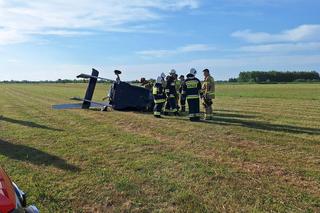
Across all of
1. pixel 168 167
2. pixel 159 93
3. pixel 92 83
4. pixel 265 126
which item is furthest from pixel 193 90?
pixel 92 83

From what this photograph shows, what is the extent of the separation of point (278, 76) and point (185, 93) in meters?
118

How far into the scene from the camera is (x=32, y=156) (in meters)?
10.4

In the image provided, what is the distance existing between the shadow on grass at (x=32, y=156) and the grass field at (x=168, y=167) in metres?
0.02

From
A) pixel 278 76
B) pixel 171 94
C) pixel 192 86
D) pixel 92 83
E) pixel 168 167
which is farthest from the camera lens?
pixel 278 76

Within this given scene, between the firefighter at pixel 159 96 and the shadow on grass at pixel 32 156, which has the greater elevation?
the firefighter at pixel 159 96

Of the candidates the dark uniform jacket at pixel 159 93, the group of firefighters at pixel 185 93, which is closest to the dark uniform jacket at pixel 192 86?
the group of firefighters at pixel 185 93

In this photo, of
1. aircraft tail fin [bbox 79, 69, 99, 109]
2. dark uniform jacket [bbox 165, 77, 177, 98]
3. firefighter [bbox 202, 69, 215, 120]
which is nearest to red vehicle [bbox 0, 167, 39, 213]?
firefighter [bbox 202, 69, 215, 120]

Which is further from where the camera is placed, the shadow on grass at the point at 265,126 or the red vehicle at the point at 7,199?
the shadow on grass at the point at 265,126

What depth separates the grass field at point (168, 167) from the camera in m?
6.80

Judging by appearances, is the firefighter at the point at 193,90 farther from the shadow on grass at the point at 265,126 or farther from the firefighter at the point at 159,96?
the firefighter at the point at 159,96

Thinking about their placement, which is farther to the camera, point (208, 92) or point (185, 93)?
point (185, 93)

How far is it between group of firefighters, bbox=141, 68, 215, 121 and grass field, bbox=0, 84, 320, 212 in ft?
5.26

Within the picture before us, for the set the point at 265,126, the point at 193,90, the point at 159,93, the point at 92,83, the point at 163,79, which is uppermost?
the point at 163,79

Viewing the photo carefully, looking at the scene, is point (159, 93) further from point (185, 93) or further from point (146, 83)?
point (146, 83)
